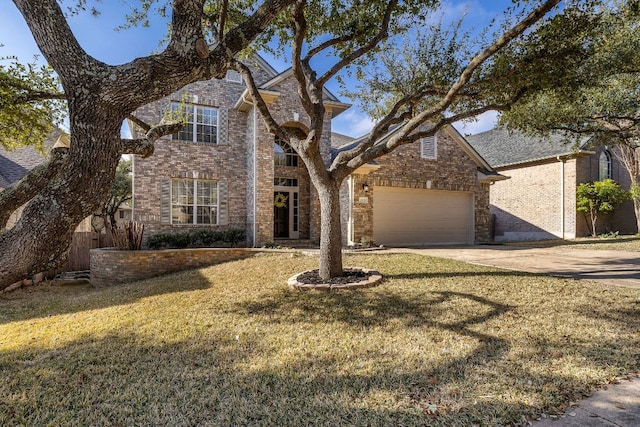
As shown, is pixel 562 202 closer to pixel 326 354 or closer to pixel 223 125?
pixel 223 125

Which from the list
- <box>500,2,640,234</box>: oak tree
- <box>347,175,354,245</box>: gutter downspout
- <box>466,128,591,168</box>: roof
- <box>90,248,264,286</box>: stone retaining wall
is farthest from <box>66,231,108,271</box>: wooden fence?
<box>466,128,591,168</box>: roof

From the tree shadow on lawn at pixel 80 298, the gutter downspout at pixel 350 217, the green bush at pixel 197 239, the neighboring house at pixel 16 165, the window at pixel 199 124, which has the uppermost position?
the window at pixel 199 124

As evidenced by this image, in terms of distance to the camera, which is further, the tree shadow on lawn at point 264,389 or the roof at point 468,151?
the roof at point 468,151

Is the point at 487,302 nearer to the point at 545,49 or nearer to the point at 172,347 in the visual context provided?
the point at 172,347

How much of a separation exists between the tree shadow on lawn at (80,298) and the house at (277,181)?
3.94m

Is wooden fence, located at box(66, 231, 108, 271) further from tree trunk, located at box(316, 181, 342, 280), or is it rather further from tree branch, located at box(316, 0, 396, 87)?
tree branch, located at box(316, 0, 396, 87)

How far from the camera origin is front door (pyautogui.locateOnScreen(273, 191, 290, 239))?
13.7 m

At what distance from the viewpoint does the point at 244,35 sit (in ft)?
12.3

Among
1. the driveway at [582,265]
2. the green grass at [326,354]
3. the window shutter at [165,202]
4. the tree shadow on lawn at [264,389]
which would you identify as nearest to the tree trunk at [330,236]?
the green grass at [326,354]

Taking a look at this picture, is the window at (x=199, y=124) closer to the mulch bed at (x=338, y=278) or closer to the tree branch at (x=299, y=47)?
the tree branch at (x=299, y=47)

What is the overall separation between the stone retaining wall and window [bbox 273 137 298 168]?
5414mm

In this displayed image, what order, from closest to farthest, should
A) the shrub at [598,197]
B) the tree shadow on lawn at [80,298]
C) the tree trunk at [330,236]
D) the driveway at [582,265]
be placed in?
the tree shadow on lawn at [80,298]
the tree trunk at [330,236]
the driveway at [582,265]
the shrub at [598,197]

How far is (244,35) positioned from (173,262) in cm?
738

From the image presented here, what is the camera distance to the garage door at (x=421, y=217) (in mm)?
12977
